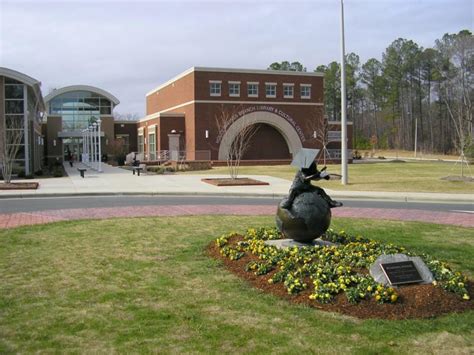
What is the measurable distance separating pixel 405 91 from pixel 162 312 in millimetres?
97304

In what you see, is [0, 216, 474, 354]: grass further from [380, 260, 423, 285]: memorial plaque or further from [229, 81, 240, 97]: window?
[229, 81, 240, 97]: window

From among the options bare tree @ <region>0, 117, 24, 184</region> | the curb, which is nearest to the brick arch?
bare tree @ <region>0, 117, 24, 184</region>

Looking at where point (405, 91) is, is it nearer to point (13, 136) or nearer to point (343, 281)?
point (13, 136)

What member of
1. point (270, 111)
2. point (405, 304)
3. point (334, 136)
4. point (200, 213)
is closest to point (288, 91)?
point (270, 111)

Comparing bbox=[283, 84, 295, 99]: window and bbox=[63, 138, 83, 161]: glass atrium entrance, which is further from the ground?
bbox=[283, 84, 295, 99]: window

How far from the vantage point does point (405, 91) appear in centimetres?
9656

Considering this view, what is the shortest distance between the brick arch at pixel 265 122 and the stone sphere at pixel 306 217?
131ft

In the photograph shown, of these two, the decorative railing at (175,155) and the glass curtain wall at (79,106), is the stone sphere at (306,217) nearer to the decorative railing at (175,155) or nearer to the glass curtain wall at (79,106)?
the decorative railing at (175,155)

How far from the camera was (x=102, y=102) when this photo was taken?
66938 mm

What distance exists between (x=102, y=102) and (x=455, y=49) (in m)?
51.9

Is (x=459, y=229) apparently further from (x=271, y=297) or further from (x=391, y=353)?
(x=391, y=353)

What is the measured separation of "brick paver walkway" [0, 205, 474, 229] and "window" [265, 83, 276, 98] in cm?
3573

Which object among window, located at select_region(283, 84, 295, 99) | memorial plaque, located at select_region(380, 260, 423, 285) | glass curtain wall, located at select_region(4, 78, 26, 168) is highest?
window, located at select_region(283, 84, 295, 99)

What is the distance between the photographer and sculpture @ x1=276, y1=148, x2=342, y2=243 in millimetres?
8281
